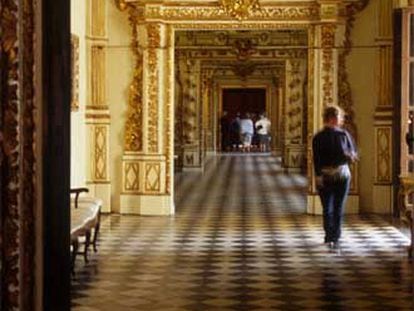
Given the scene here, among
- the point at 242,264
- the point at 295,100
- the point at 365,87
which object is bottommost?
the point at 242,264

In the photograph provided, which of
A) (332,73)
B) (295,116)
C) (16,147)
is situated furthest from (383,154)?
(295,116)

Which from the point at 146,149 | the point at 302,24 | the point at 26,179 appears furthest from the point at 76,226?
the point at 302,24

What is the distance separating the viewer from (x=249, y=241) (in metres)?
10.4

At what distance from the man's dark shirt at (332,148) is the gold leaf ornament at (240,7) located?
4.04 meters

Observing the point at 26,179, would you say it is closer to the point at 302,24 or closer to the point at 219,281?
the point at 219,281

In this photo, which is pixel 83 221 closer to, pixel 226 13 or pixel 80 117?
pixel 80 117

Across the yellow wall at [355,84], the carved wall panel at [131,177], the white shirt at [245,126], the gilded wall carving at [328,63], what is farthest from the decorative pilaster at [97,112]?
the white shirt at [245,126]

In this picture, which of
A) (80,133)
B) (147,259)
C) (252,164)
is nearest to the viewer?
(147,259)

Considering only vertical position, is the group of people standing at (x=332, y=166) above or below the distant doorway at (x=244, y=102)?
below

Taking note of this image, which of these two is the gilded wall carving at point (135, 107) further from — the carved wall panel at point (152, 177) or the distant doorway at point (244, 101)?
the distant doorway at point (244, 101)

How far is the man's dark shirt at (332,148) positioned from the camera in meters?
9.35

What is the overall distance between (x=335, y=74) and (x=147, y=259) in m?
5.10

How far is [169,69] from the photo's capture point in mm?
13156

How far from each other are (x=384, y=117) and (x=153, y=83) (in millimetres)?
3235
